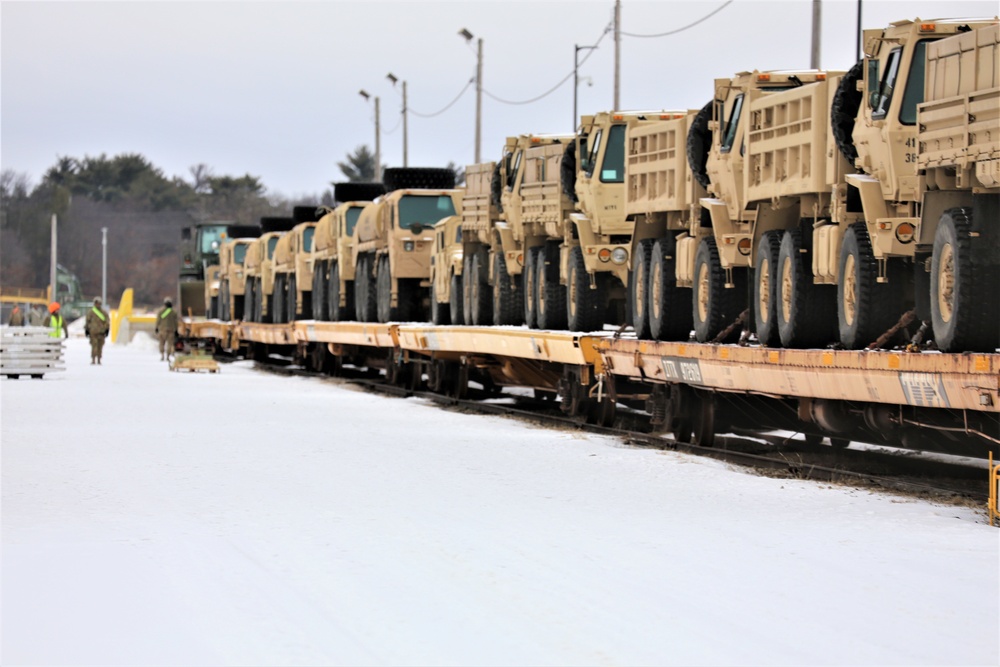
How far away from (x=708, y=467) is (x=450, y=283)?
12593 millimetres

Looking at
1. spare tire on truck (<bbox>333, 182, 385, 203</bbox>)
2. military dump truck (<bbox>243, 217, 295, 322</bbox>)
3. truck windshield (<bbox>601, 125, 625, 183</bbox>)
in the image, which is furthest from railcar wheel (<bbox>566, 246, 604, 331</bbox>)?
military dump truck (<bbox>243, 217, 295, 322</bbox>)

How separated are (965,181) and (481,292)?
1366 cm

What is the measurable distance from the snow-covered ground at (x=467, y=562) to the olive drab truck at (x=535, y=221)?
5.80 meters

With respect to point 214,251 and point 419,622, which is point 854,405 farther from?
point 214,251

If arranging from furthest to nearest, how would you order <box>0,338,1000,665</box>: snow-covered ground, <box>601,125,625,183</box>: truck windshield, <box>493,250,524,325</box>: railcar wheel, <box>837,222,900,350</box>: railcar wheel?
1. <box>493,250,524,325</box>: railcar wheel
2. <box>601,125,625,183</box>: truck windshield
3. <box>837,222,900,350</box>: railcar wheel
4. <box>0,338,1000,665</box>: snow-covered ground

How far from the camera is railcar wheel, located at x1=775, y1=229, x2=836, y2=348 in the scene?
14242 mm

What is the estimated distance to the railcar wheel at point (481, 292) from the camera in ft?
80.7

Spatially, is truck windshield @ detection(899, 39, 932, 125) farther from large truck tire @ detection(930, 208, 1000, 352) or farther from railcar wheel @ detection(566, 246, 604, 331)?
railcar wheel @ detection(566, 246, 604, 331)

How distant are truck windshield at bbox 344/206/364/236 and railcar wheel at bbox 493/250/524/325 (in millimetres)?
10807

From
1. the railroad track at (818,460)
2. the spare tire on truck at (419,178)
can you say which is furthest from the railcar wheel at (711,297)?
the spare tire on truck at (419,178)

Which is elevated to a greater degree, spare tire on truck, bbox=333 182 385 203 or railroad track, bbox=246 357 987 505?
spare tire on truck, bbox=333 182 385 203

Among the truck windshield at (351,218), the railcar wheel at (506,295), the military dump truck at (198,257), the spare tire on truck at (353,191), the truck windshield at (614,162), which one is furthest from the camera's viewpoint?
the military dump truck at (198,257)

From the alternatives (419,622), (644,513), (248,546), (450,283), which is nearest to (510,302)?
(450,283)

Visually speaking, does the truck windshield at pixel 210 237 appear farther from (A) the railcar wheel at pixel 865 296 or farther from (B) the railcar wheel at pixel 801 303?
(A) the railcar wheel at pixel 865 296
